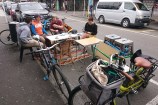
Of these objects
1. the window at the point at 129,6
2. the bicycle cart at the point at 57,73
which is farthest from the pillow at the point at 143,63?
the window at the point at 129,6

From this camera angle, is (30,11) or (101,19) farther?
(101,19)

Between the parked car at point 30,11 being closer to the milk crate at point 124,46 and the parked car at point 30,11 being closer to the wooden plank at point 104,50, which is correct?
the wooden plank at point 104,50

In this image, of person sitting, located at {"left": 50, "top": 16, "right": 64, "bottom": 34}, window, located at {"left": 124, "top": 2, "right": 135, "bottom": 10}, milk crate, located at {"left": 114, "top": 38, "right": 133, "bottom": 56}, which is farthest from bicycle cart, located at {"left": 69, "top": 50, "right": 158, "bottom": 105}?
window, located at {"left": 124, "top": 2, "right": 135, "bottom": 10}

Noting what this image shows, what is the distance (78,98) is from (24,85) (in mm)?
1779

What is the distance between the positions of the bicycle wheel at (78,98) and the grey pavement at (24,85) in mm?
380

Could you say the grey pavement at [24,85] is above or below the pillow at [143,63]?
below

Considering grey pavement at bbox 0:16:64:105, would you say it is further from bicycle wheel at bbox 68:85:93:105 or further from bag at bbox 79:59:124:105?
bag at bbox 79:59:124:105

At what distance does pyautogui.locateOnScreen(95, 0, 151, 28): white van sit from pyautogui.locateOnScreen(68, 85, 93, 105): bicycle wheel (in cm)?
1053

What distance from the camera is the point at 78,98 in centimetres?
360

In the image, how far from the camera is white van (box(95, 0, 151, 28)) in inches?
506

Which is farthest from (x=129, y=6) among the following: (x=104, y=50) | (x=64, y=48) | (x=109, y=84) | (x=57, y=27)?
(x=109, y=84)

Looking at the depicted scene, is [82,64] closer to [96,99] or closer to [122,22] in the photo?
[96,99]

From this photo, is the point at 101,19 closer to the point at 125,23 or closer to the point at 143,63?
the point at 125,23

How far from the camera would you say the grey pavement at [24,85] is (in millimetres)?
3977
